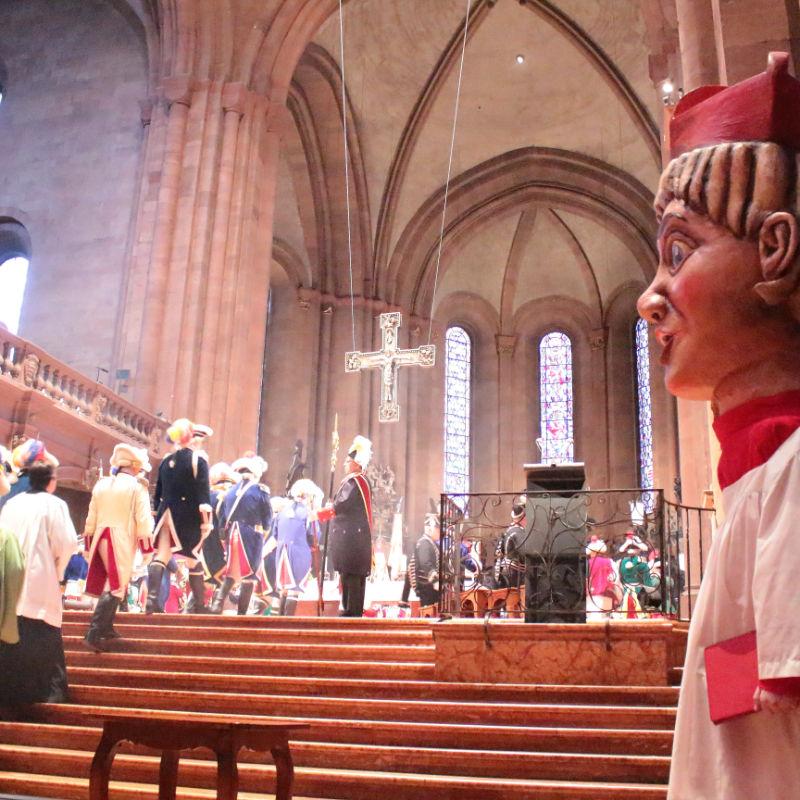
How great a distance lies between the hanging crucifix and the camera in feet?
51.3

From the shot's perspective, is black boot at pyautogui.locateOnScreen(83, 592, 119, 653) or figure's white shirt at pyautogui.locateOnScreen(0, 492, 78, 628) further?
black boot at pyautogui.locateOnScreen(83, 592, 119, 653)

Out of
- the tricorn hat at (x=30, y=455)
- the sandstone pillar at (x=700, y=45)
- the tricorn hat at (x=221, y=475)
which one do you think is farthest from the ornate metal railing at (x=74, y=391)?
the sandstone pillar at (x=700, y=45)

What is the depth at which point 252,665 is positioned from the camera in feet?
21.6

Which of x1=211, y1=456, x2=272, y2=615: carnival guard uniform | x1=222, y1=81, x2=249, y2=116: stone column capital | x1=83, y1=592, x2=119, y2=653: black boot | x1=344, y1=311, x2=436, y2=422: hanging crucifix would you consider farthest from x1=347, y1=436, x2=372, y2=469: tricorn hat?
x1=222, y1=81, x2=249, y2=116: stone column capital

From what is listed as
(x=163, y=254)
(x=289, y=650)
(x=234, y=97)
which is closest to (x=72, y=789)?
(x=289, y=650)

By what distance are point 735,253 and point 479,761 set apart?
3945 mm

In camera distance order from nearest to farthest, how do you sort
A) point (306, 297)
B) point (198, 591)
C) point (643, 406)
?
point (198, 591)
point (306, 297)
point (643, 406)

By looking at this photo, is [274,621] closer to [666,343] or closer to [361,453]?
[361,453]

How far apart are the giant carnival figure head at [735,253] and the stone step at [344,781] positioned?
11.0 feet

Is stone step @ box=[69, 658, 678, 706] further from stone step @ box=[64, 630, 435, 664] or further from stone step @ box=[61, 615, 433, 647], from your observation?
stone step @ box=[61, 615, 433, 647]

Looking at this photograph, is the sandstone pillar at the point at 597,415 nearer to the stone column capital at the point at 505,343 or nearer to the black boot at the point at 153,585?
the stone column capital at the point at 505,343

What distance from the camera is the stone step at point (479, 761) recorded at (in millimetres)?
4820

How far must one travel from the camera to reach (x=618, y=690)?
5.50 metres

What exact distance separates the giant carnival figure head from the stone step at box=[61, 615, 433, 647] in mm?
5293
